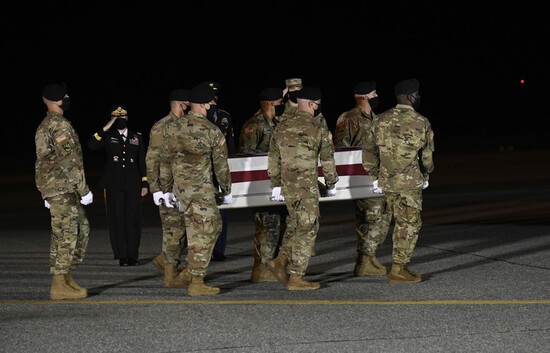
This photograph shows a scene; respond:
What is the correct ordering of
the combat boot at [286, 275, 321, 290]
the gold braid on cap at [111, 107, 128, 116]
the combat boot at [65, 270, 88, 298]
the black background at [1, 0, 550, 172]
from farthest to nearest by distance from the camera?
1. the black background at [1, 0, 550, 172]
2. the gold braid on cap at [111, 107, 128, 116]
3. the combat boot at [286, 275, 321, 290]
4. the combat boot at [65, 270, 88, 298]

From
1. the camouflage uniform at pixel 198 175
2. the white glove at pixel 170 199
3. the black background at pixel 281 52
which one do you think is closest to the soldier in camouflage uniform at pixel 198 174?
the camouflage uniform at pixel 198 175

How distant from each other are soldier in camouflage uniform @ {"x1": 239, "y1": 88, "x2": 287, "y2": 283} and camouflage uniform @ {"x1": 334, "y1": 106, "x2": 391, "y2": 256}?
68 centimetres

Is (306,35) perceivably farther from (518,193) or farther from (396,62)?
(518,193)

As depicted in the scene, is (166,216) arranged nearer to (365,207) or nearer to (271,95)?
(271,95)

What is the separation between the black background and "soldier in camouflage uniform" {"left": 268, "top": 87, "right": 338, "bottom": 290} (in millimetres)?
44903

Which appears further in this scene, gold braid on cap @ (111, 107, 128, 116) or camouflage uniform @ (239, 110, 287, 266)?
gold braid on cap @ (111, 107, 128, 116)

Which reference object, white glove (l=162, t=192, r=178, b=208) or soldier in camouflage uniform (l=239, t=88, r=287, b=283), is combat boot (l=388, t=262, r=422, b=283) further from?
white glove (l=162, t=192, r=178, b=208)

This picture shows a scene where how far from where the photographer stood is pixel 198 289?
33.2 ft

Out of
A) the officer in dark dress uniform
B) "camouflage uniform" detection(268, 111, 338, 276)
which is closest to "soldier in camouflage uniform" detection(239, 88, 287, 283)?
"camouflage uniform" detection(268, 111, 338, 276)

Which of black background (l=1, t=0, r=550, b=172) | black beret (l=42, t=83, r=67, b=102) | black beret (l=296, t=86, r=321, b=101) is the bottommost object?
black beret (l=296, t=86, r=321, b=101)

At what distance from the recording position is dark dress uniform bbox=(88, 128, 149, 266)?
501 inches

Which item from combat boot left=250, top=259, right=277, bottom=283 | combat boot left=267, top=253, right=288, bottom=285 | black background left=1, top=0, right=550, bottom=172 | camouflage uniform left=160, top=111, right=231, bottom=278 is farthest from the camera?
black background left=1, top=0, right=550, bottom=172

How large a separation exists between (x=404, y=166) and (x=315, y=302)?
5.62ft

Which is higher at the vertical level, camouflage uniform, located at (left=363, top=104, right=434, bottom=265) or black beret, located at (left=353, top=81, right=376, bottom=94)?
black beret, located at (left=353, top=81, right=376, bottom=94)
